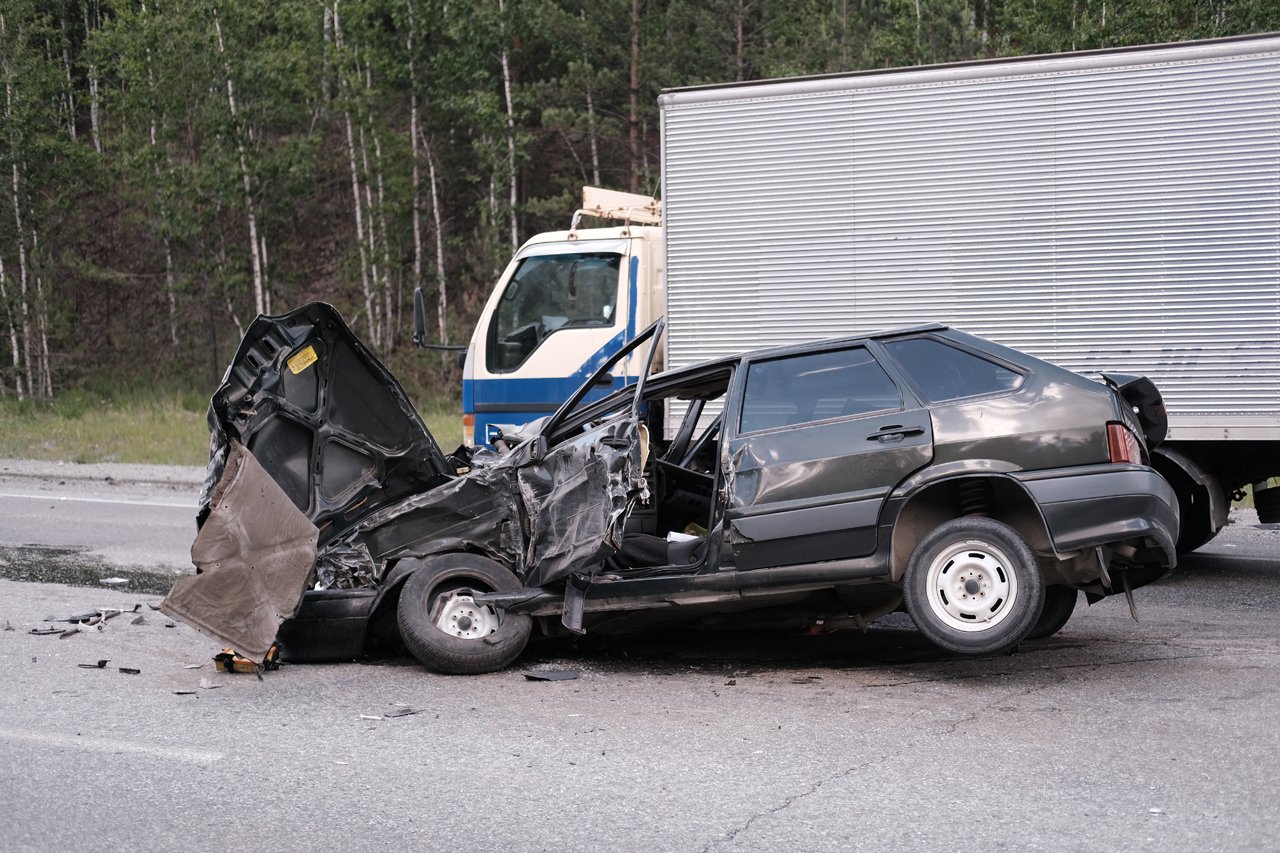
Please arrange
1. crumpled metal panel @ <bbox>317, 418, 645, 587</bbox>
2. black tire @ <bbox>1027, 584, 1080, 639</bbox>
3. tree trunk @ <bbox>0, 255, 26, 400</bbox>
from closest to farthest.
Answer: crumpled metal panel @ <bbox>317, 418, 645, 587</bbox>, black tire @ <bbox>1027, 584, 1080, 639</bbox>, tree trunk @ <bbox>0, 255, 26, 400</bbox>

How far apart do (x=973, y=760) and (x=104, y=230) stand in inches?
1264

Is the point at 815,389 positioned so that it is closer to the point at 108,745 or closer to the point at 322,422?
the point at 322,422

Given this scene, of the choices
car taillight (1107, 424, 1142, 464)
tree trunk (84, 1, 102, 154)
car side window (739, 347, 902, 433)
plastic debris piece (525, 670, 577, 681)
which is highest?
tree trunk (84, 1, 102, 154)

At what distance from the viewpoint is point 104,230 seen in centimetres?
3212

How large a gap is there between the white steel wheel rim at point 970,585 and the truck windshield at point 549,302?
17.4 ft

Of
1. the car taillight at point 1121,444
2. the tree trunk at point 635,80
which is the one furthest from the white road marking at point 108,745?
the tree trunk at point 635,80

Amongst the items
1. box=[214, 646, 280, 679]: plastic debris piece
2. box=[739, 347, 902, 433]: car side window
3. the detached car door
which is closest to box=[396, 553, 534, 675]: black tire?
box=[214, 646, 280, 679]: plastic debris piece

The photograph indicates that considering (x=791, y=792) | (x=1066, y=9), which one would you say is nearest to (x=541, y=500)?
(x=791, y=792)

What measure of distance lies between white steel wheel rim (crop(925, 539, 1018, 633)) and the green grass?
1179 cm

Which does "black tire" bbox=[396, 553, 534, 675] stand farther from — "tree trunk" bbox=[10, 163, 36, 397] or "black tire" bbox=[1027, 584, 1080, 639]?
"tree trunk" bbox=[10, 163, 36, 397]

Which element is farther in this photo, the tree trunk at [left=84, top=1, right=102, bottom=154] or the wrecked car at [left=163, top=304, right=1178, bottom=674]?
the tree trunk at [left=84, top=1, right=102, bottom=154]

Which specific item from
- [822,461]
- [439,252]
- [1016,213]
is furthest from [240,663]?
[439,252]

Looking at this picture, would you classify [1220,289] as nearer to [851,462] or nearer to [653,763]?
[851,462]

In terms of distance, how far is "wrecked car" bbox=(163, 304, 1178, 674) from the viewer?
5.73 m
